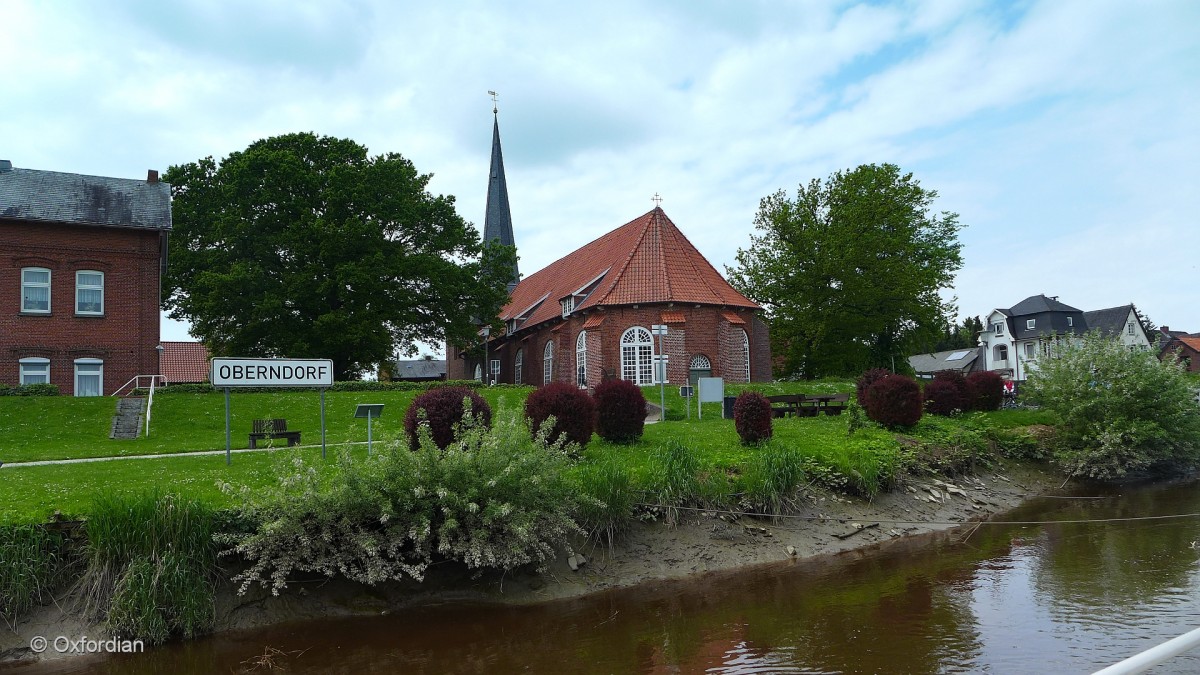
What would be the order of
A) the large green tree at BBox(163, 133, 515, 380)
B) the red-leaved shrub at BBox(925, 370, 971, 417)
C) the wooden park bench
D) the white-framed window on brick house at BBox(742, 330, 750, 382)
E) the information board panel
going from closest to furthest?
the information board panel, the wooden park bench, the red-leaved shrub at BBox(925, 370, 971, 417), the large green tree at BBox(163, 133, 515, 380), the white-framed window on brick house at BBox(742, 330, 750, 382)

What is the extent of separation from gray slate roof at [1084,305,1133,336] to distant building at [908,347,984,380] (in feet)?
29.0

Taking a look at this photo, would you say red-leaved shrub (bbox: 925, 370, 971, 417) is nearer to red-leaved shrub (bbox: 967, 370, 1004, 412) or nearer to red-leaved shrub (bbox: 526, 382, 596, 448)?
red-leaved shrub (bbox: 967, 370, 1004, 412)

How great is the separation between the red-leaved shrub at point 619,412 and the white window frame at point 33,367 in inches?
800

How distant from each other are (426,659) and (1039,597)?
7.92 meters

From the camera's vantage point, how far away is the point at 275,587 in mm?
9273

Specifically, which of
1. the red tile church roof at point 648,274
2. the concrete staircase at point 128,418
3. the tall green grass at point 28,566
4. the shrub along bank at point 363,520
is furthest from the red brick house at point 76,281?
the tall green grass at point 28,566

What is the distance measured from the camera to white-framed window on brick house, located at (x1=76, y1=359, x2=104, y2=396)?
86.5 feet

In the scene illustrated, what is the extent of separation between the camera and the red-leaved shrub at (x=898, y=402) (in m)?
19.8

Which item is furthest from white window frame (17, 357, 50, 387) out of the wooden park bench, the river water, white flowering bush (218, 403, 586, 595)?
the river water

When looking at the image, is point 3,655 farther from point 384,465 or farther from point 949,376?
point 949,376

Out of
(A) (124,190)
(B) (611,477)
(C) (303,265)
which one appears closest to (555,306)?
Answer: (C) (303,265)

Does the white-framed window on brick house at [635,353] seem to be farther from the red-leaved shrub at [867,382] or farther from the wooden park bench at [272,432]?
the wooden park bench at [272,432]

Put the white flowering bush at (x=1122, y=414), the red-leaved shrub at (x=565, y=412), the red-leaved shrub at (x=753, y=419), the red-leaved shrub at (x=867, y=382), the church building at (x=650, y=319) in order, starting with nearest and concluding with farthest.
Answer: the red-leaved shrub at (x=565, y=412)
the red-leaved shrub at (x=753, y=419)
the white flowering bush at (x=1122, y=414)
the red-leaved shrub at (x=867, y=382)
the church building at (x=650, y=319)

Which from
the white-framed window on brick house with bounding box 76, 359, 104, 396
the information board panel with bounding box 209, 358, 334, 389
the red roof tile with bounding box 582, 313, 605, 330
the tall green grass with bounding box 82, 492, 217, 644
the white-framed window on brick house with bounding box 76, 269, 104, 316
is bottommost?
the tall green grass with bounding box 82, 492, 217, 644
